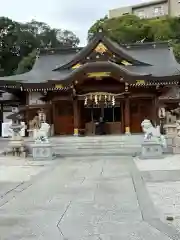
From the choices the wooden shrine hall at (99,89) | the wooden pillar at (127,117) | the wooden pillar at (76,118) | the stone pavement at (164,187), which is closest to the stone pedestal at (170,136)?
the wooden pillar at (127,117)

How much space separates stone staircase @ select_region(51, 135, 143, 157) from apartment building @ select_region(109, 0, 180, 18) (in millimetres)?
48645

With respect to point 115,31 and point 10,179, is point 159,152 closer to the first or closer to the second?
point 10,179

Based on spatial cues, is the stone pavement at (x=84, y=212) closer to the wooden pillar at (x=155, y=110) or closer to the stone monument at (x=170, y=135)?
the stone monument at (x=170, y=135)

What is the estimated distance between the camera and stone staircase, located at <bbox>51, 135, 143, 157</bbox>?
1878 centimetres

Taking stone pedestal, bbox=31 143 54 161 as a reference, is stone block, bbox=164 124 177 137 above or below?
above

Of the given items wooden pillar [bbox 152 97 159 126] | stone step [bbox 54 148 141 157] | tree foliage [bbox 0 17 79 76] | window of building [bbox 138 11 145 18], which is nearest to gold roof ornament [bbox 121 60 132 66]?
wooden pillar [bbox 152 97 159 126]

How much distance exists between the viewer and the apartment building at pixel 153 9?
64.2 m

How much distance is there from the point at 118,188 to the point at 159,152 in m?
7.92

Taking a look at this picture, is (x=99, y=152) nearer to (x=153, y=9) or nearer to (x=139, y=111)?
(x=139, y=111)

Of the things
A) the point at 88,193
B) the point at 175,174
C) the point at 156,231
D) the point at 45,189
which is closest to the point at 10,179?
the point at 45,189

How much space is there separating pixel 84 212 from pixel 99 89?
686 inches

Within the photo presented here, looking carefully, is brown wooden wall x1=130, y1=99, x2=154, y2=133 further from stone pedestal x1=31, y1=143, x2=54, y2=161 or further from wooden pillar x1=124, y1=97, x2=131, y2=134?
stone pedestal x1=31, y1=143, x2=54, y2=161

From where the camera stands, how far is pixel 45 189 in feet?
30.1

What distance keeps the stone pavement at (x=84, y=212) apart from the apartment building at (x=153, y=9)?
193 feet
